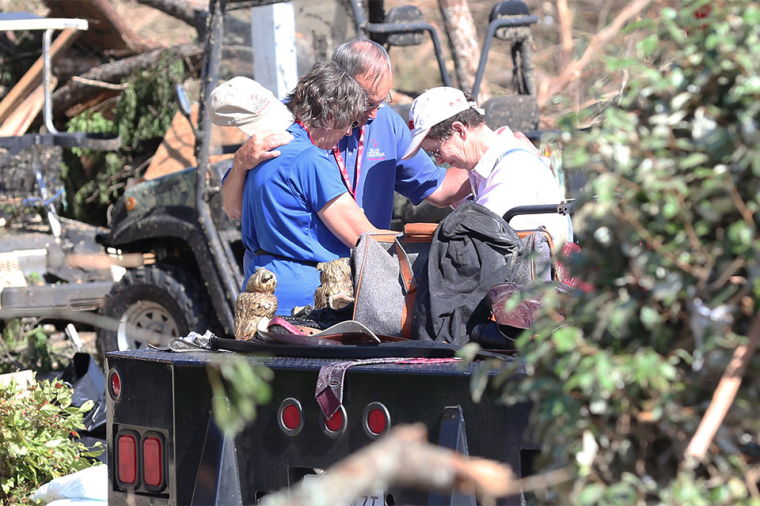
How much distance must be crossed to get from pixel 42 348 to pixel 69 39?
5.32 m

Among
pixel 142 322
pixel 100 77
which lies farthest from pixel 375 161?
pixel 100 77

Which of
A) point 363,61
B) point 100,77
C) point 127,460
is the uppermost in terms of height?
point 100,77

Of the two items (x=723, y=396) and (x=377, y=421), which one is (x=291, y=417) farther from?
(x=723, y=396)

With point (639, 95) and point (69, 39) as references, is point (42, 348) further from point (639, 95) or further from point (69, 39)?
point (639, 95)

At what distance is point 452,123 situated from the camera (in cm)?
366

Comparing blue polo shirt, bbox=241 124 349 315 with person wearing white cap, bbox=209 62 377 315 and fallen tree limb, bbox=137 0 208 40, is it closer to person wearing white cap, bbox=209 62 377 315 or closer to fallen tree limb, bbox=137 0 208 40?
person wearing white cap, bbox=209 62 377 315

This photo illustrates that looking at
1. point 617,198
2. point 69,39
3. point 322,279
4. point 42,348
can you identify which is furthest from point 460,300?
point 69,39

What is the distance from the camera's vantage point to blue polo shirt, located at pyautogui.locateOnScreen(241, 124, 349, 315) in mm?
3496

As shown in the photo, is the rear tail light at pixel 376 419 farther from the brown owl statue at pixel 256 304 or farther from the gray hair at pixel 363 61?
the gray hair at pixel 363 61

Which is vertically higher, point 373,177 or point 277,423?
point 373,177

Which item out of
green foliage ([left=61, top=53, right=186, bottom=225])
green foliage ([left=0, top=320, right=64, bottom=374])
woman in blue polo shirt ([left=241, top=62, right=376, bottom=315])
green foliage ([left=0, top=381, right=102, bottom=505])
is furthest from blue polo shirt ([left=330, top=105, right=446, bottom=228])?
green foliage ([left=61, top=53, right=186, bottom=225])

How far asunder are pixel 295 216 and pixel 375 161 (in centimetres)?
61

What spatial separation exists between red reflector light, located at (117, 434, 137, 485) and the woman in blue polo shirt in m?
0.76

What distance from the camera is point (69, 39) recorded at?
1092cm
